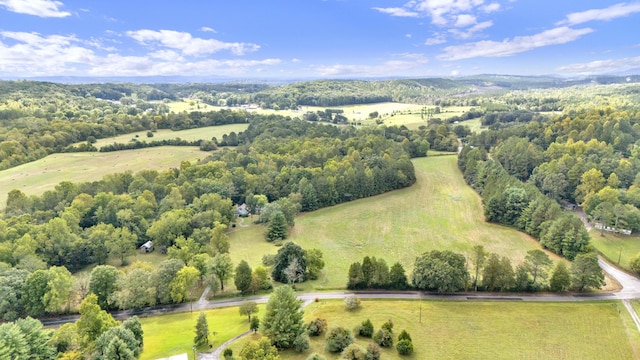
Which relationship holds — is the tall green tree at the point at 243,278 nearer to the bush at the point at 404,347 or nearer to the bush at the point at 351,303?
the bush at the point at 351,303

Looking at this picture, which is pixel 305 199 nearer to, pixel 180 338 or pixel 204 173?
pixel 204 173

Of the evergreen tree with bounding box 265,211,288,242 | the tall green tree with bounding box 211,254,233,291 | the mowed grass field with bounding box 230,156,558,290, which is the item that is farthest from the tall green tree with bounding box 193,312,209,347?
the evergreen tree with bounding box 265,211,288,242

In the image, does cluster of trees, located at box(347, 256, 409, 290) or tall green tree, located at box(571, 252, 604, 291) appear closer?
tall green tree, located at box(571, 252, 604, 291)

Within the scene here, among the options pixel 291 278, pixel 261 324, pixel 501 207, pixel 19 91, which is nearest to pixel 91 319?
pixel 261 324

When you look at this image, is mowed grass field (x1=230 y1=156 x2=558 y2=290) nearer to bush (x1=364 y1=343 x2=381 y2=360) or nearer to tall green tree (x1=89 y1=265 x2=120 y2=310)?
bush (x1=364 y1=343 x2=381 y2=360)

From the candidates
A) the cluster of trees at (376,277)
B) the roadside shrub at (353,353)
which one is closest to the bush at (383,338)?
the roadside shrub at (353,353)
